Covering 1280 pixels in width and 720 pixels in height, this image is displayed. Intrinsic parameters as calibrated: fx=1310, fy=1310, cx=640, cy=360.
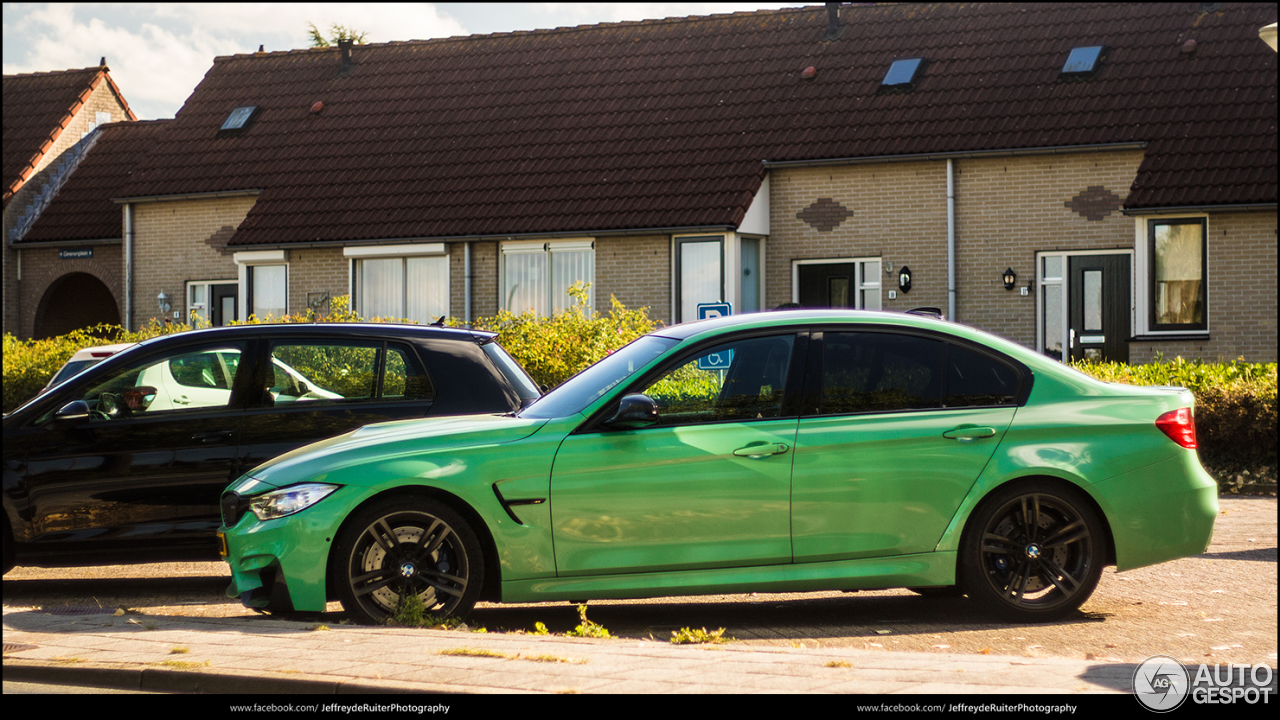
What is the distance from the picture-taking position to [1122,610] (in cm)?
763

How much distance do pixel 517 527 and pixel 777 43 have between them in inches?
789

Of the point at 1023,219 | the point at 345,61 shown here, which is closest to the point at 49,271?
the point at 345,61

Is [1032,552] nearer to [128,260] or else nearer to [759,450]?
[759,450]

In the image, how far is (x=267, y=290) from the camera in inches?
1046

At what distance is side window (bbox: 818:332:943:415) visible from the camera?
23.4 feet

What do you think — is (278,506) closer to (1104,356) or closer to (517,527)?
(517,527)

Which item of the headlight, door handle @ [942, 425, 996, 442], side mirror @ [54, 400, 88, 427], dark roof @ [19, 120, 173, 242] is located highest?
dark roof @ [19, 120, 173, 242]

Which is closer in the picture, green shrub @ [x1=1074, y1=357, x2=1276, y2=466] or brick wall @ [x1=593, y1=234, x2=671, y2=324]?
green shrub @ [x1=1074, y1=357, x2=1276, y2=466]

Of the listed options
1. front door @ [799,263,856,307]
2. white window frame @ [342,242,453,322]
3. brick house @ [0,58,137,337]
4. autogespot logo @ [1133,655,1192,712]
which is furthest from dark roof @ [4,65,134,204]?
autogespot logo @ [1133,655,1192,712]

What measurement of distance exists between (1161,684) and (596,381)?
3.34 metres

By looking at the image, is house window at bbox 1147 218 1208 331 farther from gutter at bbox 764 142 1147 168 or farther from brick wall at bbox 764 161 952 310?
brick wall at bbox 764 161 952 310

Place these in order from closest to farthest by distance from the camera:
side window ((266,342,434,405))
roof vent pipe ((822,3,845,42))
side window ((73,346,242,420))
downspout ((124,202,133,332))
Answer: side window ((73,346,242,420))
side window ((266,342,434,405))
roof vent pipe ((822,3,845,42))
downspout ((124,202,133,332))

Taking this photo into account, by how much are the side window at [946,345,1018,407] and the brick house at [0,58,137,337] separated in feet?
87.1
